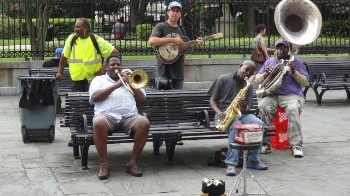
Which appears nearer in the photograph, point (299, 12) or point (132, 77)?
point (132, 77)

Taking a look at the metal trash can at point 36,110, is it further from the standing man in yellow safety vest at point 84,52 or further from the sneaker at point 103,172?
the sneaker at point 103,172

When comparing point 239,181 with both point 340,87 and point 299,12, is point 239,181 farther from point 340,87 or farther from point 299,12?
point 340,87

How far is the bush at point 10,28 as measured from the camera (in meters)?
15.8

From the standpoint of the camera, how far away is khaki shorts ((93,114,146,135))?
8273 mm

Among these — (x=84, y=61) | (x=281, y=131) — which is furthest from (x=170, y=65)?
(x=281, y=131)

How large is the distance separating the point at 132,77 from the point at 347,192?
2636mm

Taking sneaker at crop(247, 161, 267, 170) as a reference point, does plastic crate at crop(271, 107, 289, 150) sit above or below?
above

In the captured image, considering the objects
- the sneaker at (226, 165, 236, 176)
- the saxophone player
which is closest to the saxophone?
the saxophone player

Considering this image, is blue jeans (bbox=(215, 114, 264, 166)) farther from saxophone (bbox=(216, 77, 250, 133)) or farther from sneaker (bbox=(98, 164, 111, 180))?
sneaker (bbox=(98, 164, 111, 180))

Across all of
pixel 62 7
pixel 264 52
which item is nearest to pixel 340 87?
pixel 264 52

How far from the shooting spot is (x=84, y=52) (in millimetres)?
10133

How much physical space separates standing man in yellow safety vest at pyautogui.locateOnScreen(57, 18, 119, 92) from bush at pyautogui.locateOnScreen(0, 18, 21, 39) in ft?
19.6

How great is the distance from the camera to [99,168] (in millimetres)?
8500

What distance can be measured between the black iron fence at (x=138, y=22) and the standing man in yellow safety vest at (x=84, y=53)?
566 cm
